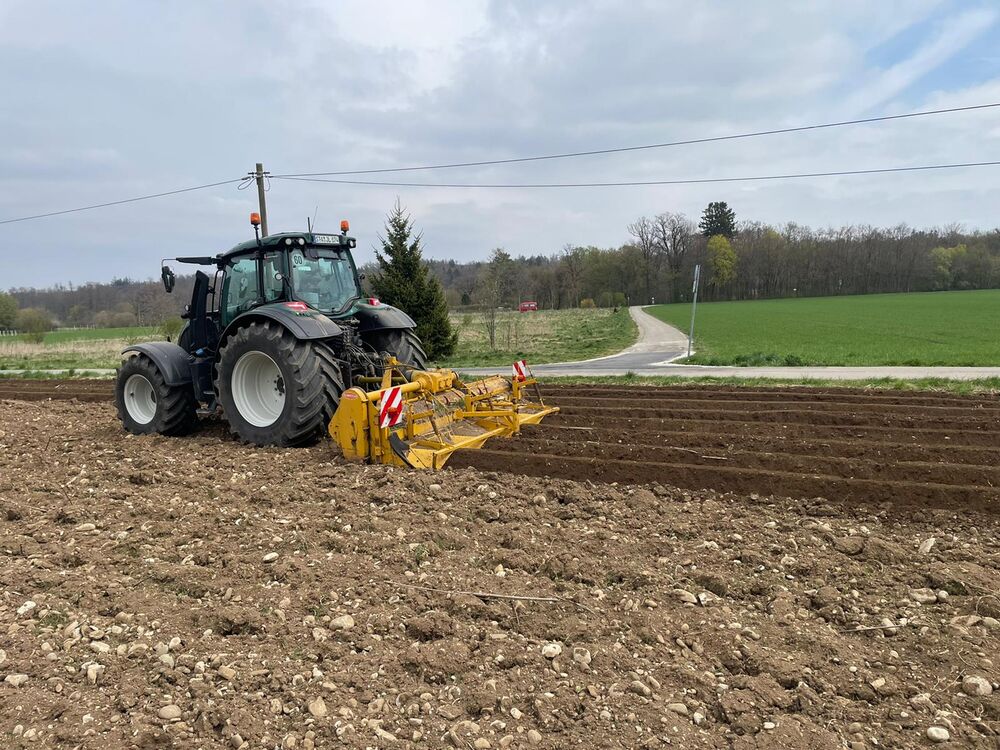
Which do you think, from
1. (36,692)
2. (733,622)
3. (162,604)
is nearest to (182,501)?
(162,604)

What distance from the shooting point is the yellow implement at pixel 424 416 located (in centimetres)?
588

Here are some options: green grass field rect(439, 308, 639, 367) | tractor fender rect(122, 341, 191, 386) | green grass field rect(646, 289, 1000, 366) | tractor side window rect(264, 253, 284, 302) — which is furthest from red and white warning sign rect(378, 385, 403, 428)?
green grass field rect(439, 308, 639, 367)

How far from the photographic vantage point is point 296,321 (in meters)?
6.55

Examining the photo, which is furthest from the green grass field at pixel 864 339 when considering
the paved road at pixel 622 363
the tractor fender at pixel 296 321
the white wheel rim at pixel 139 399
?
the white wheel rim at pixel 139 399

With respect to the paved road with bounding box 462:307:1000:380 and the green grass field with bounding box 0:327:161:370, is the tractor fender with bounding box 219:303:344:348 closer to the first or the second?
the paved road with bounding box 462:307:1000:380

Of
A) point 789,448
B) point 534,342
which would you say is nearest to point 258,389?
point 789,448

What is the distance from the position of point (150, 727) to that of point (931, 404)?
10.1m

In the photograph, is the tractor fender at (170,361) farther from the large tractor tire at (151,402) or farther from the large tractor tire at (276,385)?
the large tractor tire at (276,385)

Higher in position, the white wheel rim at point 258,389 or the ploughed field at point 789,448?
the white wheel rim at point 258,389

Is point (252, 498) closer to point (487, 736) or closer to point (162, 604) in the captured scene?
point (162, 604)

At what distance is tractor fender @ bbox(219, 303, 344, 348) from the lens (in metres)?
6.46

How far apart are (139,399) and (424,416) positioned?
158 inches

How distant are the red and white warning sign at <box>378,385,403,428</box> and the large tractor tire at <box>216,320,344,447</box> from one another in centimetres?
98

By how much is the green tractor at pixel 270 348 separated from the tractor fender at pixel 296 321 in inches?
0.4
